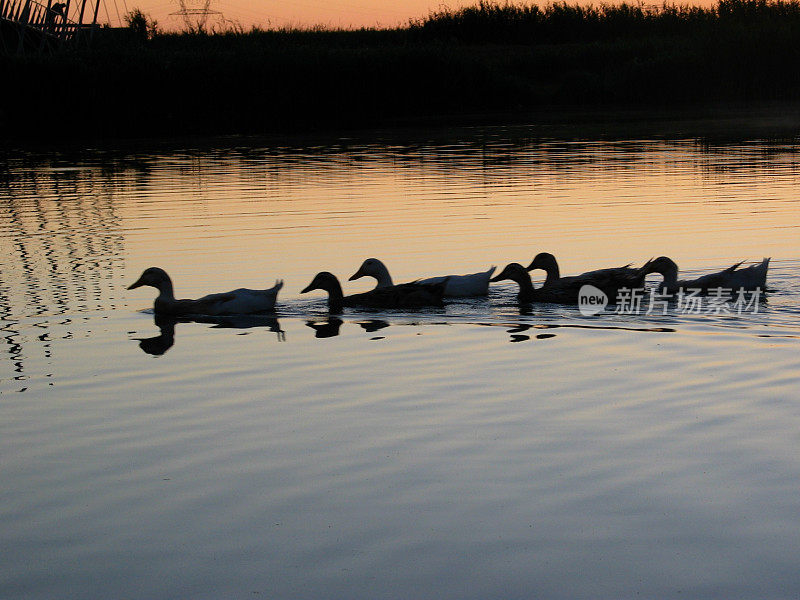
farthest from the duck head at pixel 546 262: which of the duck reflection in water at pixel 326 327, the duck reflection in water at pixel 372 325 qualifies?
the duck reflection in water at pixel 326 327

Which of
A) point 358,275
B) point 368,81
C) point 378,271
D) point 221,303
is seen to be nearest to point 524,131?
point 368,81

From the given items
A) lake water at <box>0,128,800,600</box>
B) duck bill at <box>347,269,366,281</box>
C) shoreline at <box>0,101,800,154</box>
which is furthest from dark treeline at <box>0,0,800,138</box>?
duck bill at <box>347,269,366,281</box>

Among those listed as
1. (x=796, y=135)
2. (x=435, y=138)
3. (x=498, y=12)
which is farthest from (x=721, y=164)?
(x=498, y=12)

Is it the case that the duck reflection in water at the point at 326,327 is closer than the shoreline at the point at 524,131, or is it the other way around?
the duck reflection in water at the point at 326,327

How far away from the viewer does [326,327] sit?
35.4ft

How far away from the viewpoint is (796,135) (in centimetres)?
2964

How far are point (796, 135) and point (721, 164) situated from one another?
7.17 meters

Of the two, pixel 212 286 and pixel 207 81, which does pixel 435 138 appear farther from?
pixel 212 286

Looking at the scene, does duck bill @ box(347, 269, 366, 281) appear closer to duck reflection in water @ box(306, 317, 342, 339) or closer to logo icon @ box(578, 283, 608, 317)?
duck reflection in water @ box(306, 317, 342, 339)

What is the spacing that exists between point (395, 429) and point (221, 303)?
4.33 metres

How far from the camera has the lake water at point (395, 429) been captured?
5.18 m

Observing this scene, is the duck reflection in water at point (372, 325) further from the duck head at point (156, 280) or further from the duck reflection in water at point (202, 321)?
the duck head at point (156, 280)

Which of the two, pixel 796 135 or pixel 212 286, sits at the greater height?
pixel 796 135

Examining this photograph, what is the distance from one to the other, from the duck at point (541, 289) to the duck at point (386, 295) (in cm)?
78
